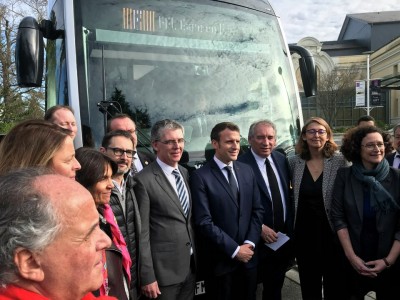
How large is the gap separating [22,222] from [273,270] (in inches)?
117

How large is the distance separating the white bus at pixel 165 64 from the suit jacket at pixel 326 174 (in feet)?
1.90

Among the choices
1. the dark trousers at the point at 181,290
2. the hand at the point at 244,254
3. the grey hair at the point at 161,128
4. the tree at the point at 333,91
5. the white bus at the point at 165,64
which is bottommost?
the dark trousers at the point at 181,290

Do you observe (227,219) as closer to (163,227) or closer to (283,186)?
(163,227)

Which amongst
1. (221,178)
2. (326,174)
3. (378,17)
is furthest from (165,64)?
(378,17)

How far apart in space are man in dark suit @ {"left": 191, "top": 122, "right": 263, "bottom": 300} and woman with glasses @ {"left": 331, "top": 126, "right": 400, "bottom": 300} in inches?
29.5

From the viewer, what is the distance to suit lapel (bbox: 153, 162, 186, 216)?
10.0 ft

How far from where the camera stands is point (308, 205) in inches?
142

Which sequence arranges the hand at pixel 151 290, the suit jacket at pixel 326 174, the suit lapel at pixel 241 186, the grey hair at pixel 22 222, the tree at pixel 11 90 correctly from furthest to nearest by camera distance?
the tree at pixel 11 90
the suit jacket at pixel 326 174
the suit lapel at pixel 241 186
the hand at pixel 151 290
the grey hair at pixel 22 222

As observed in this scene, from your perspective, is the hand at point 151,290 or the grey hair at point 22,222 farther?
the hand at point 151,290

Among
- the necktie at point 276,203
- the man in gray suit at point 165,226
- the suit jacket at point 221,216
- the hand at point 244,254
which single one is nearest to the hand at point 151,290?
the man in gray suit at point 165,226

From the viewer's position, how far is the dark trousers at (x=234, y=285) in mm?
3283

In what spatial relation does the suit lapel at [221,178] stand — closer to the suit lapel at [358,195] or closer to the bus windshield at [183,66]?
the bus windshield at [183,66]

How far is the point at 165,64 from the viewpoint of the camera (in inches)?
151

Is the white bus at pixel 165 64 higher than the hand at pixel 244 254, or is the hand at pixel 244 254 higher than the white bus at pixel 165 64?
Answer: the white bus at pixel 165 64
